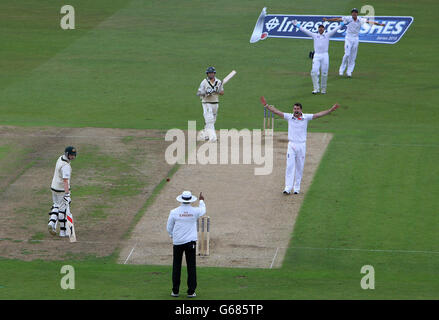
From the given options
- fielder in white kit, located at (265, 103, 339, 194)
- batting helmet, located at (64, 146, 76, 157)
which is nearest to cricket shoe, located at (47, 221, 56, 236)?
batting helmet, located at (64, 146, 76, 157)

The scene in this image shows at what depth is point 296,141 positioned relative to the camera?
2189 cm

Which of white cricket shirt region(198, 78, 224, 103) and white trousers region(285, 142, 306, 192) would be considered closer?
white trousers region(285, 142, 306, 192)

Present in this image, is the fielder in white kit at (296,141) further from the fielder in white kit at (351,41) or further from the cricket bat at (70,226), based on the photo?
the fielder in white kit at (351,41)

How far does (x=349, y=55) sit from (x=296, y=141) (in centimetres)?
1420

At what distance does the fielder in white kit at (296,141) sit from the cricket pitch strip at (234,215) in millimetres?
529

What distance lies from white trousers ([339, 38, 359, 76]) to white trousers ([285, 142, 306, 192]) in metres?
13.6

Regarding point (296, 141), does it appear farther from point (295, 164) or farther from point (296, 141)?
point (295, 164)

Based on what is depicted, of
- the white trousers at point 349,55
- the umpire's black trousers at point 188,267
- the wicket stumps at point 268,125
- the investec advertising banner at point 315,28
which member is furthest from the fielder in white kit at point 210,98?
the investec advertising banner at point 315,28

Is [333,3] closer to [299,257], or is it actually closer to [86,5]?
[86,5]

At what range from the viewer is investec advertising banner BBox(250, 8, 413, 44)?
4116 cm

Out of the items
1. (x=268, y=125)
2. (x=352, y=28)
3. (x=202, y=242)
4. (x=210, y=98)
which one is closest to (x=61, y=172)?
(x=202, y=242)

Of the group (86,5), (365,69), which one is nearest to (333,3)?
(365,69)

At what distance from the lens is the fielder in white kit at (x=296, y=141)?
21.8 metres

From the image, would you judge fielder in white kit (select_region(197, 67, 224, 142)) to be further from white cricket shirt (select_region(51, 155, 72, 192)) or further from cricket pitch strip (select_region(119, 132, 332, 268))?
white cricket shirt (select_region(51, 155, 72, 192))
